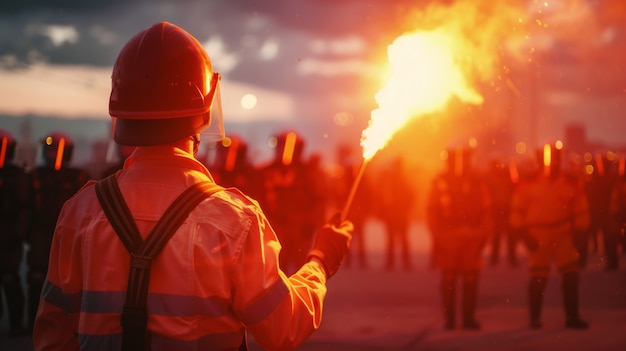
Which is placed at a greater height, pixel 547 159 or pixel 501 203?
pixel 547 159

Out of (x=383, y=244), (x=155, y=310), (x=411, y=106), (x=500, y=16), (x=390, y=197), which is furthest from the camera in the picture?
(x=383, y=244)

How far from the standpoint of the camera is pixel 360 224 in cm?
1279

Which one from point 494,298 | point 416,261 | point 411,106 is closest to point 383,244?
point 416,261

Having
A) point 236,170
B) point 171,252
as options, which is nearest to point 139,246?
point 171,252

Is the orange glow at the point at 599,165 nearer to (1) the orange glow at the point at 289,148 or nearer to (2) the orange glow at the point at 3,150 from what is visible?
(1) the orange glow at the point at 289,148

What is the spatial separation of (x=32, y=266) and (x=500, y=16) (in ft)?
17.3

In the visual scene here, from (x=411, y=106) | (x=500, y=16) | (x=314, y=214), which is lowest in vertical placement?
(x=314, y=214)

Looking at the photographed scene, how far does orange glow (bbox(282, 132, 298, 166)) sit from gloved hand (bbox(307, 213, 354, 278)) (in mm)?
6663

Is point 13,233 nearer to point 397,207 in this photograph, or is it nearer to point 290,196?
point 290,196

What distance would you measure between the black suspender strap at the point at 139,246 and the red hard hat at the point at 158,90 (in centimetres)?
23

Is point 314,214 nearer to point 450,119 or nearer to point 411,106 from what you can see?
point 450,119

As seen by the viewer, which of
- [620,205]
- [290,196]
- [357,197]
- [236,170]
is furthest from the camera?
[357,197]

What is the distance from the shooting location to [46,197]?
7.29 metres

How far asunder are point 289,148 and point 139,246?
739 centimetres
